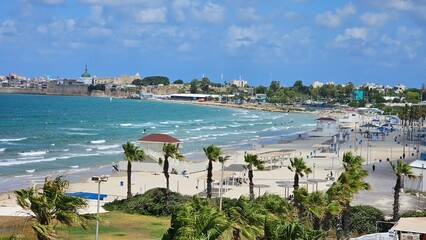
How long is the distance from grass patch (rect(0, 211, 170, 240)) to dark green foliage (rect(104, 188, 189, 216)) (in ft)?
2.48

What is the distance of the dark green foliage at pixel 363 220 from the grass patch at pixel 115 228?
747 centimetres

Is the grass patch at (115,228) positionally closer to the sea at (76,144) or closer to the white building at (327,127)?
the sea at (76,144)

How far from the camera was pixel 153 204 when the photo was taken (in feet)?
96.2

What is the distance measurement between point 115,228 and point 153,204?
14.1ft

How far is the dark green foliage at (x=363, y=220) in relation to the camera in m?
25.8

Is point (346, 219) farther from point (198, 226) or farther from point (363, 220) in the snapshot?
point (198, 226)

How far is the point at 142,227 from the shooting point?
1011 inches

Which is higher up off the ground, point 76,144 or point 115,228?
point 115,228

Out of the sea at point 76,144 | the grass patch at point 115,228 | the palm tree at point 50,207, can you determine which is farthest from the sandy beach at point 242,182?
the palm tree at point 50,207

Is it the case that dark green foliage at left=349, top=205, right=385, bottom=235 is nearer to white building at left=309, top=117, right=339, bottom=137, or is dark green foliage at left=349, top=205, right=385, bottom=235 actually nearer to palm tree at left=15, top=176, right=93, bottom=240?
palm tree at left=15, top=176, right=93, bottom=240

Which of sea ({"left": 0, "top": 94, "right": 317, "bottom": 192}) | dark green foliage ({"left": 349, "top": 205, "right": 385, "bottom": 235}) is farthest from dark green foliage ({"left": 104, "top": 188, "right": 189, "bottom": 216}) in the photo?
sea ({"left": 0, "top": 94, "right": 317, "bottom": 192})

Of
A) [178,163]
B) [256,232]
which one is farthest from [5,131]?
[256,232]

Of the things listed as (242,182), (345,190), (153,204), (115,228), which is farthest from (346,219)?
(242,182)

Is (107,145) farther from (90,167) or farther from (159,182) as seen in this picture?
(159,182)
